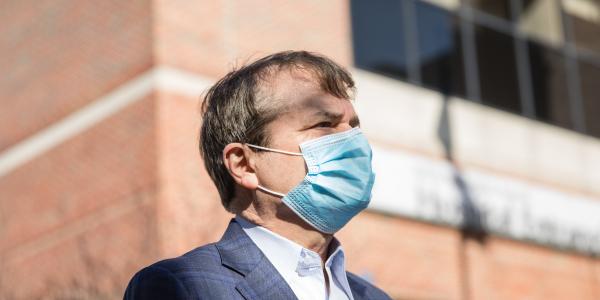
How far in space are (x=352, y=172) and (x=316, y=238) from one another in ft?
0.96

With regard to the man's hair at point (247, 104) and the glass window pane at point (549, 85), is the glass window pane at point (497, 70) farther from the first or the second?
the man's hair at point (247, 104)

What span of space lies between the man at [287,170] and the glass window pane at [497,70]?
469 inches

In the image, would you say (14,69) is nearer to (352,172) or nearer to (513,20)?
(513,20)

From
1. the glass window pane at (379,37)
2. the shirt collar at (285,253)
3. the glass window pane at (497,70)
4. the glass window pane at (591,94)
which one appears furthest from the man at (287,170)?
the glass window pane at (591,94)

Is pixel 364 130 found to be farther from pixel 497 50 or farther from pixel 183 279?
pixel 183 279

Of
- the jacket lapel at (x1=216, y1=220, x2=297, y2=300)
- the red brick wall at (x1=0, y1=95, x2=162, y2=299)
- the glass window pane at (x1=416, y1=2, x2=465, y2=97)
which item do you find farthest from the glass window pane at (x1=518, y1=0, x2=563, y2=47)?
the jacket lapel at (x1=216, y1=220, x2=297, y2=300)

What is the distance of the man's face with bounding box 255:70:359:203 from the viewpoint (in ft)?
11.0

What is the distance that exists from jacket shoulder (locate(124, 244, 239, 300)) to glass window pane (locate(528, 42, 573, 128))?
43.4ft

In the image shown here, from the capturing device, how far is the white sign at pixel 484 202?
13391 mm

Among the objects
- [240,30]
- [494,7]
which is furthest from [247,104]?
[494,7]

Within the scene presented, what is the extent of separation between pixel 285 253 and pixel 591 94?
14.4 metres

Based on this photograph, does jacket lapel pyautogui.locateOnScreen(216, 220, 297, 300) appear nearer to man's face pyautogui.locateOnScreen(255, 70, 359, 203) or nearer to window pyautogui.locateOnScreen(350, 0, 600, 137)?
man's face pyautogui.locateOnScreen(255, 70, 359, 203)

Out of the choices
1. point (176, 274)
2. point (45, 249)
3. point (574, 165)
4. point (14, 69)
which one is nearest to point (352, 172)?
point (176, 274)

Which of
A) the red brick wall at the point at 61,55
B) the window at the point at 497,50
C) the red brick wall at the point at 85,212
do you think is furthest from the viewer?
the window at the point at 497,50
